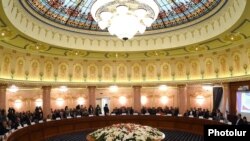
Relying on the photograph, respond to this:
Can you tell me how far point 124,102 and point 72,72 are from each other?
6.23 m

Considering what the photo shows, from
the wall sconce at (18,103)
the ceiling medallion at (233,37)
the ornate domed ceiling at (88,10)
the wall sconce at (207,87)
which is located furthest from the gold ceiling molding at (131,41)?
the wall sconce at (18,103)

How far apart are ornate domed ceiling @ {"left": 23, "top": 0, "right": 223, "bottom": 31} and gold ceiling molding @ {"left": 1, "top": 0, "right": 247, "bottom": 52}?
0.64 metres

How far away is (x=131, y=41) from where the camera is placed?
68.3 feet

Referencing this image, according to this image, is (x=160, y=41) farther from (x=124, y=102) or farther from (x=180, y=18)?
(x=124, y=102)

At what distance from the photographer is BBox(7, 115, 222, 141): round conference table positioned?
17.0m

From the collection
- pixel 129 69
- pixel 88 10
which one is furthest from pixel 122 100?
pixel 88 10

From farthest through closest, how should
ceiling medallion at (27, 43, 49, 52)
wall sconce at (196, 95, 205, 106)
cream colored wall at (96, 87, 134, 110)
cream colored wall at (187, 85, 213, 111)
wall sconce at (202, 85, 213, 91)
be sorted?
cream colored wall at (96, 87, 134, 110), wall sconce at (196, 95, 205, 106), cream colored wall at (187, 85, 213, 111), wall sconce at (202, 85, 213, 91), ceiling medallion at (27, 43, 49, 52)

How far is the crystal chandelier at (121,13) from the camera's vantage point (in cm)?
963

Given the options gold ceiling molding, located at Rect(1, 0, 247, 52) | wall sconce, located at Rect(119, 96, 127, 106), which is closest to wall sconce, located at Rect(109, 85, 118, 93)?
wall sconce, located at Rect(119, 96, 127, 106)

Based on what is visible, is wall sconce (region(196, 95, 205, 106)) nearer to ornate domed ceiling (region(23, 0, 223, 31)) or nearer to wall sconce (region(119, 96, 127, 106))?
wall sconce (region(119, 96, 127, 106))

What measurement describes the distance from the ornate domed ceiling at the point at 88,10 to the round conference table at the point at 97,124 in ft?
23.3

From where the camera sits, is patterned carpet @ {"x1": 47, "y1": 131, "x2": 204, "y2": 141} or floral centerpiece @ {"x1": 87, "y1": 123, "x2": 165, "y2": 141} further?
patterned carpet @ {"x1": 47, "y1": 131, "x2": 204, "y2": 141}

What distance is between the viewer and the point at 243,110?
1708cm

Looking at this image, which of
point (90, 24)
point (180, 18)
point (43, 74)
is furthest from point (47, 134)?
point (180, 18)
